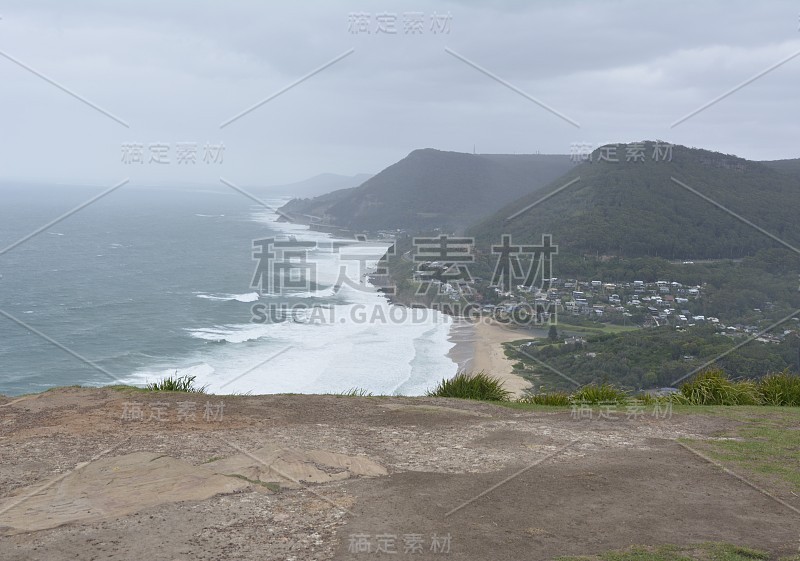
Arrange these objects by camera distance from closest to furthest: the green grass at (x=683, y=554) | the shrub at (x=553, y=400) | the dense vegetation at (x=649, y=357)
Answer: the green grass at (x=683, y=554)
the shrub at (x=553, y=400)
the dense vegetation at (x=649, y=357)

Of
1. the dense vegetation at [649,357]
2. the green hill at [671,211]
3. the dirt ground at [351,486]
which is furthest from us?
the green hill at [671,211]

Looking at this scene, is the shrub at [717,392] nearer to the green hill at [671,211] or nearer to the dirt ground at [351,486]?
the dirt ground at [351,486]

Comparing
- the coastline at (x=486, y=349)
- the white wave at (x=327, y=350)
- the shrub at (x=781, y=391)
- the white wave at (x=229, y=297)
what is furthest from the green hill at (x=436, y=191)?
the shrub at (x=781, y=391)

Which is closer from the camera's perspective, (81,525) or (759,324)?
(81,525)

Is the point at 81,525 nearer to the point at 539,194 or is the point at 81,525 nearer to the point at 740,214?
the point at 740,214

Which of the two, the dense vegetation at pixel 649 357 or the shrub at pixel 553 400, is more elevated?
the shrub at pixel 553 400

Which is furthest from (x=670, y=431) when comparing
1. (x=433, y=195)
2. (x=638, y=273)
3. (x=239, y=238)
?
(x=433, y=195)

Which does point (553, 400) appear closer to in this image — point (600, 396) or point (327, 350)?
point (600, 396)
